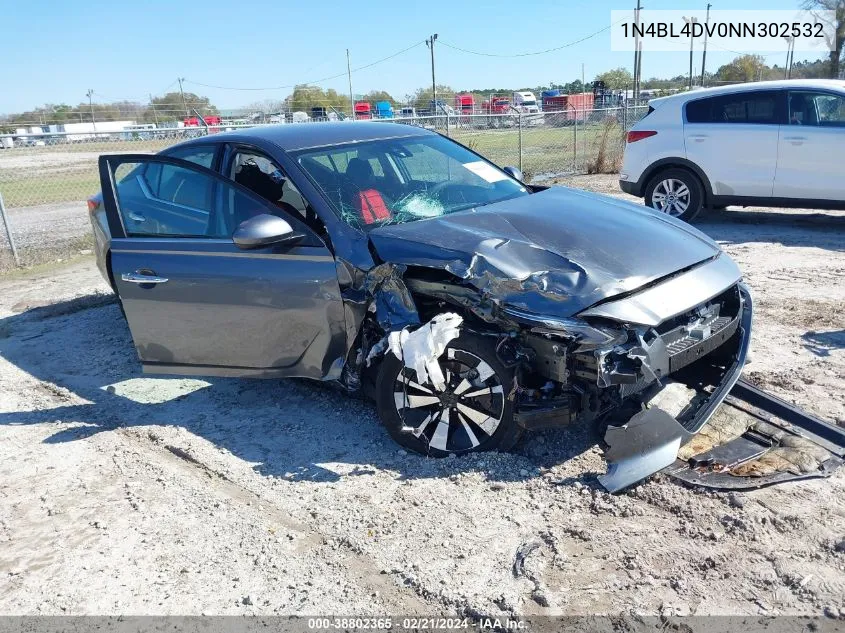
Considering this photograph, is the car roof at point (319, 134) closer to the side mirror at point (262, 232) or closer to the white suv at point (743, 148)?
the side mirror at point (262, 232)

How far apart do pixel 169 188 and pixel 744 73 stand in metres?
51.0

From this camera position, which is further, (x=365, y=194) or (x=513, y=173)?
(x=513, y=173)

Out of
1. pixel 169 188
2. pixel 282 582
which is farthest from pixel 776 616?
pixel 169 188

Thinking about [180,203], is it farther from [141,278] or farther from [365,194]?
[365,194]

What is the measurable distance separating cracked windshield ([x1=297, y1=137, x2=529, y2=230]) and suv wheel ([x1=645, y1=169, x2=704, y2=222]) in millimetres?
5087

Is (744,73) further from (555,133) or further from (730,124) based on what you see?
(730,124)

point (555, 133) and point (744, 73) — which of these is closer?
point (555, 133)

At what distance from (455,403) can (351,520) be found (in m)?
0.80

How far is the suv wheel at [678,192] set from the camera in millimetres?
9117

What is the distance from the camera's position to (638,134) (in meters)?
9.41

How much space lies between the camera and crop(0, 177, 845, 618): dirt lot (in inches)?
106

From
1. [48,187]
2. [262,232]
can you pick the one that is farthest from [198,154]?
[48,187]

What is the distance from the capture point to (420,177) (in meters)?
4.55

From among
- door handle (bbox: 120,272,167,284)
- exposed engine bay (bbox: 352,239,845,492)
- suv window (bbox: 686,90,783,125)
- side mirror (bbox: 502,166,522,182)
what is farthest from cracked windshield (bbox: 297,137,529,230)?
suv window (bbox: 686,90,783,125)
